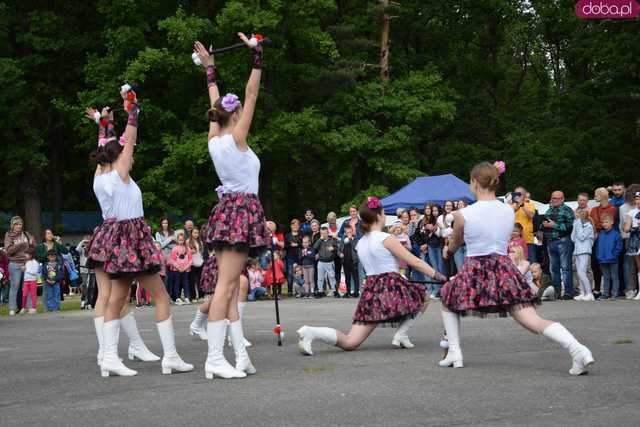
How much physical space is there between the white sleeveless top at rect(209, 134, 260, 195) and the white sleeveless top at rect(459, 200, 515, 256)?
1.78 m

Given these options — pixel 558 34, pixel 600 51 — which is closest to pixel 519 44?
pixel 558 34

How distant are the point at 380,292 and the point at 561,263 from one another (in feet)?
33.6

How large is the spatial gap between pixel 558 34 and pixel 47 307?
36.6 metres

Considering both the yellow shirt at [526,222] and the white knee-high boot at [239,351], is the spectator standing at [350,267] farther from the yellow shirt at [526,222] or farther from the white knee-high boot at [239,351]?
the white knee-high boot at [239,351]

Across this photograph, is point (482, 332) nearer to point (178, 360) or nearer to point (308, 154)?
point (178, 360)

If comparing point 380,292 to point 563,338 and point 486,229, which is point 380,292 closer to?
point 486,229

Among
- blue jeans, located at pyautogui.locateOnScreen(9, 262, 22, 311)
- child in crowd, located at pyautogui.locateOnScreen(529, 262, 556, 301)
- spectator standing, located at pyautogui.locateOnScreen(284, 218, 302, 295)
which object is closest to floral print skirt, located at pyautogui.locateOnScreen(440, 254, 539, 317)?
child in crowd, located at pyautogui.locateOnScreen(529, 262, 556, 301)

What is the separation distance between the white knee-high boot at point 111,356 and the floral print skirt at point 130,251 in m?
0.45

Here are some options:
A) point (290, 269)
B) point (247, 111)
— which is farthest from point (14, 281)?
point (247, 111)

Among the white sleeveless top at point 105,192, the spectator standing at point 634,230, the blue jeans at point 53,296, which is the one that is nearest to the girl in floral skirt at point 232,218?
the white sleeveless top at point 105,192

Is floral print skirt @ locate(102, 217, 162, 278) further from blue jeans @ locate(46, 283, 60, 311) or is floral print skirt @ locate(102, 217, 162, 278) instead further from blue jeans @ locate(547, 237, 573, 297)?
blue jeans @ locate(46, 283, 60, 311)

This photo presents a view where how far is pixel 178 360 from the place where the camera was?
29.2 feet

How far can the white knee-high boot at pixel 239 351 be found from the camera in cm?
848

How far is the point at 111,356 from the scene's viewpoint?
888cm
